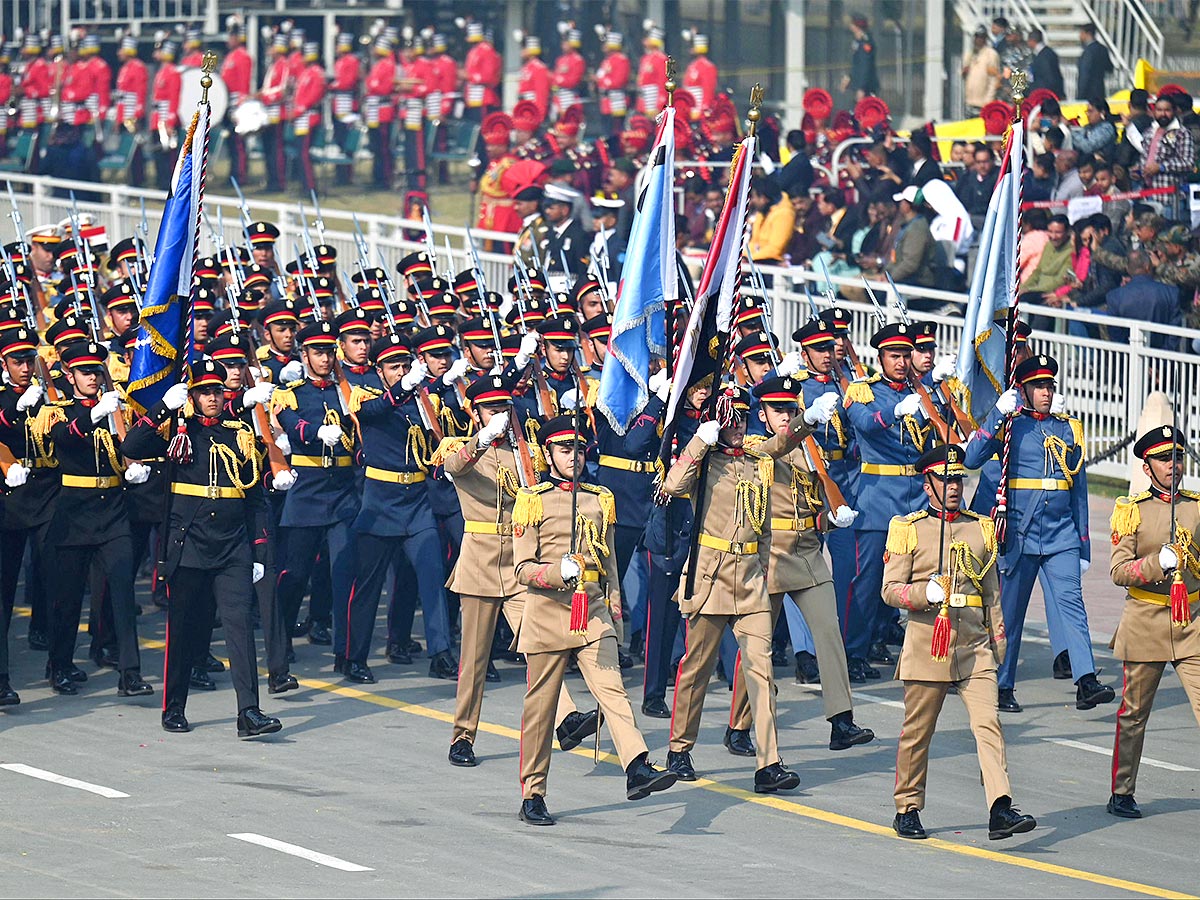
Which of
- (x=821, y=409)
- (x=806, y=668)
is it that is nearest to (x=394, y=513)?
(x=806, y=668)

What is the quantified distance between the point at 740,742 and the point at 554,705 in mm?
1530

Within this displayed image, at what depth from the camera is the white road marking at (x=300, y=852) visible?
9.56 m

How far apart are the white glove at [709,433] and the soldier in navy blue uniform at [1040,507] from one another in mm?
2361

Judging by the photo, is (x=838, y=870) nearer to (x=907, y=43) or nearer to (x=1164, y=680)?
(x=1164, y=680)

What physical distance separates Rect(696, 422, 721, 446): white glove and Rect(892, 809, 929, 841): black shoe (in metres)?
1.85

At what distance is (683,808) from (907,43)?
19.7 metres

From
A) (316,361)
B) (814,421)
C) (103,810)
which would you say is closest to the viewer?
(103,810)

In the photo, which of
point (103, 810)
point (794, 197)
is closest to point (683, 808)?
point (103, 810)

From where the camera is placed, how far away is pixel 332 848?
388 inches

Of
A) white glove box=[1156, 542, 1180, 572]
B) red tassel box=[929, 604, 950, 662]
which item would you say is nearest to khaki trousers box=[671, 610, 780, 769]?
red tassel box=[929, 604, 950, 662]

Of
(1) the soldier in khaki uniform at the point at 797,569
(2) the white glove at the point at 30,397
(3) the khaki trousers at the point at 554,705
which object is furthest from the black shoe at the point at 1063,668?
(2) the white glove at the point at 30,397

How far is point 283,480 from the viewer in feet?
40.9

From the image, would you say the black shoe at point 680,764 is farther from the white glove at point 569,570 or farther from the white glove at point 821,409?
the white glove at point 821,409

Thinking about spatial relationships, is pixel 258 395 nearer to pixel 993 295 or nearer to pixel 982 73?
pixel 993 295
